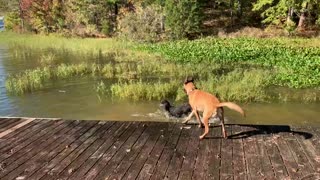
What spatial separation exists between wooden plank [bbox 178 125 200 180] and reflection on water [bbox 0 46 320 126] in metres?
3.77

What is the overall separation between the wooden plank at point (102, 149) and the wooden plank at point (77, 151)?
20 cm

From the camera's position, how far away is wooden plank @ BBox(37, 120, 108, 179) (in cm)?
494

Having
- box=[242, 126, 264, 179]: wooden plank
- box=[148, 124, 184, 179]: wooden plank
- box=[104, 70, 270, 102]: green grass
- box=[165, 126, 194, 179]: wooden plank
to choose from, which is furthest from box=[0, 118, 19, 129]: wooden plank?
box=[104, 70, 270, 102]: green grass

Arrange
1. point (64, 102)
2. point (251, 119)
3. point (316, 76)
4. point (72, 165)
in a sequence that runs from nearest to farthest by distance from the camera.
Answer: point (72, 165)
point (251, 119)
point (64, 102)
point (316, 76)

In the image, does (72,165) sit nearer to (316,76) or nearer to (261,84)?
(261,84)

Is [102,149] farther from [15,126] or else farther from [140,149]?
[15,126]

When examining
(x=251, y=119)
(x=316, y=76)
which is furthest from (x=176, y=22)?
(x=251, y=119)

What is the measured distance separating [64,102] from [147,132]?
260 inches

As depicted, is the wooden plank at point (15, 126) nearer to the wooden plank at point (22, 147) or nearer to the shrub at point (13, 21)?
the wooden plank at point (22, 147)

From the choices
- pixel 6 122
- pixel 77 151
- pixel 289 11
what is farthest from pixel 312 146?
pixel 289 11

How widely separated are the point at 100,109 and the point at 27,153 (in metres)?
5.87

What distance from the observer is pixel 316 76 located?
14070 mm

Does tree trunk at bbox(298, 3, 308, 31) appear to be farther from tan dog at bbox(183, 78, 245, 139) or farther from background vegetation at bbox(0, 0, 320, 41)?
tan dog at bbox(183, 78, 245, 139)

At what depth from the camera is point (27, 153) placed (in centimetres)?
570
